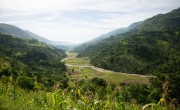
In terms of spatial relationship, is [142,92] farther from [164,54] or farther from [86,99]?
[164,54]

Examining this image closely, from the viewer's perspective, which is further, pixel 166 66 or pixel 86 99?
pixel 166 66

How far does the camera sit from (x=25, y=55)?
168 m

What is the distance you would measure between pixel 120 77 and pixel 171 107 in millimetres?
117457

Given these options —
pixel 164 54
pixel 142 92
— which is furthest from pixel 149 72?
pixel 142 92

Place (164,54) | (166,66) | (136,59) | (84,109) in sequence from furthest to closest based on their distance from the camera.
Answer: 1. (164,54)
2. (136,59)
3. (166,66)
4. (84,109)

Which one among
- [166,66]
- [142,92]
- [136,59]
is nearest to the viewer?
[142,92]

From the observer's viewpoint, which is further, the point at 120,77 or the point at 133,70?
the point at 133,70

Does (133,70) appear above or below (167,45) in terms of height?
below

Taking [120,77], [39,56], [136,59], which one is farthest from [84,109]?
[39,56]

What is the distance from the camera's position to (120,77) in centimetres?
12331

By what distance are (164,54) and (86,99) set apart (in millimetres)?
161926

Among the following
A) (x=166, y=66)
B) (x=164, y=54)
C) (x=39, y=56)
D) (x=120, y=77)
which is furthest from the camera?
(x=39, y=56)

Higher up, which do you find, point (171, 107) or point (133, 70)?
point (171, 107)

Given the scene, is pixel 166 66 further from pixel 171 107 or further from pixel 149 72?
pixel 171 107
